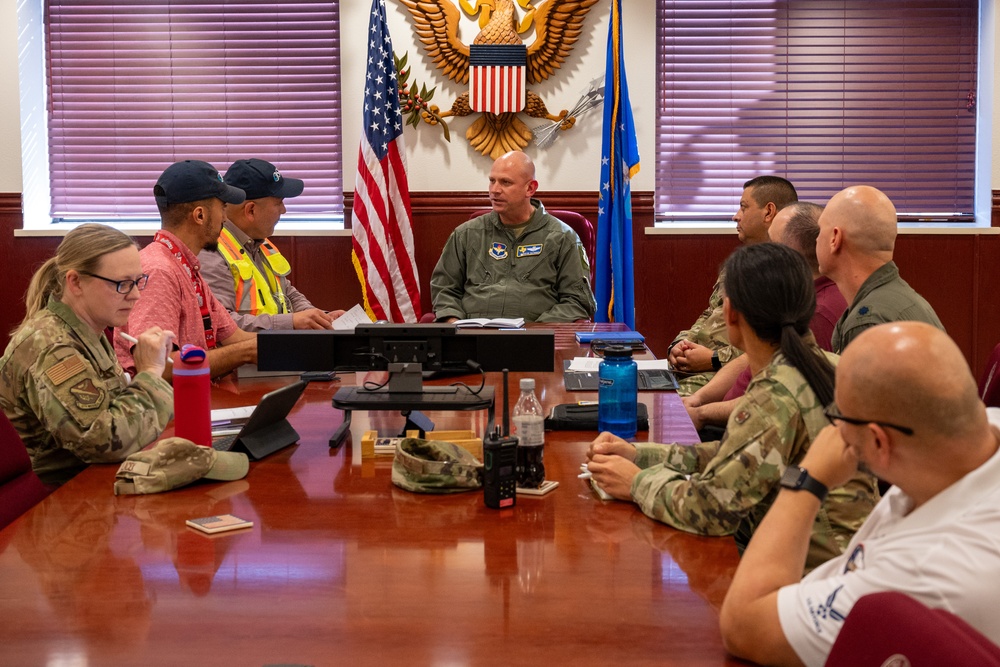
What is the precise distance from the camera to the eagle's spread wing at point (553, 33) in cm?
592

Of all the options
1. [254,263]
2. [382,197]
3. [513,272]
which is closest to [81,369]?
[254,263]

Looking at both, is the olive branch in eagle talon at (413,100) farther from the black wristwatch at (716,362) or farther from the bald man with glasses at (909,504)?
the bald man with glasses at (909,504)

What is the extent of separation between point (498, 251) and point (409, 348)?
298 centimetres

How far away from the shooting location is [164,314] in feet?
10.7

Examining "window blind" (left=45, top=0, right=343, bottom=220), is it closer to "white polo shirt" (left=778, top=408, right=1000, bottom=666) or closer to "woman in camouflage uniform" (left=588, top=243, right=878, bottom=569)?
"woman in camouflage uniform" (left=588, top=243, right=878, bottom=569)

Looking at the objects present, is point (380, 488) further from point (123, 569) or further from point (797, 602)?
point (797, 602)

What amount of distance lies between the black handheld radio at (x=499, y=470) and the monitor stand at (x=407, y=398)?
1.12ft

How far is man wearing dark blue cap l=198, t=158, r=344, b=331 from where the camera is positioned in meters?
4.10

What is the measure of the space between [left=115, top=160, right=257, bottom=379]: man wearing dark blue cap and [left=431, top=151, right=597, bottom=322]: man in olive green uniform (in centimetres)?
160

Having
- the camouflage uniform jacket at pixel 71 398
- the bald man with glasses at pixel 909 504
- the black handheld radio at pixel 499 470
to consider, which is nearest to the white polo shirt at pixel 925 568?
the bald man with glasses at pixel 909 504

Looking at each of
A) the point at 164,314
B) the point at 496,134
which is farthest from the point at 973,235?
the point at 164,314

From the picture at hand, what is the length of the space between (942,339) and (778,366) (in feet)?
2.02

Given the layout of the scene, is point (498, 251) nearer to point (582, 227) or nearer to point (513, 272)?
point (513, 272)

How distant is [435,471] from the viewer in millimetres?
2039
